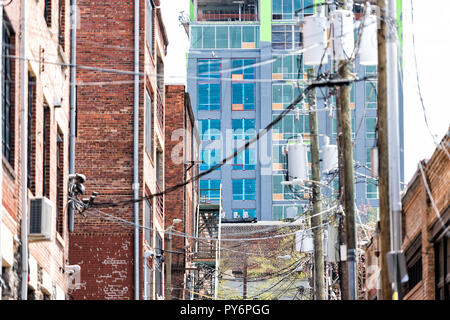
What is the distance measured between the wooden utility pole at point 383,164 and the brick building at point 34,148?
6.03 meters

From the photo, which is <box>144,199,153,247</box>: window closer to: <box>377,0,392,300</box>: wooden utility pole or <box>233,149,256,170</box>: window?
<box>377,0,392,300</box>: wooden utility pole

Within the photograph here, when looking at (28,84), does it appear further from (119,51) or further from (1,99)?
(119,51)

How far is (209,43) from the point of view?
102812 millimetres

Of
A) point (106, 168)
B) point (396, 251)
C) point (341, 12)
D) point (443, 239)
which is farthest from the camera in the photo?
point (106, 168)

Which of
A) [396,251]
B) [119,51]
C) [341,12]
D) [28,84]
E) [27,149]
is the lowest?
[396,251]

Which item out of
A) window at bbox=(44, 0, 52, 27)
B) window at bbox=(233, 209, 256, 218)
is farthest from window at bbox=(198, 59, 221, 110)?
window at bbox=(44, 0, 52, 27)

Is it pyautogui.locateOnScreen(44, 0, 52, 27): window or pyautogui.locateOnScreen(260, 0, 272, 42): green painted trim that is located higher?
pyautogui.locateOnScreen(260, 0, 272, 42): green painted trim

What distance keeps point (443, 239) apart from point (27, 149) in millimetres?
8452

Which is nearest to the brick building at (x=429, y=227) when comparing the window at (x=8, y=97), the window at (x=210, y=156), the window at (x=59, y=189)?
the window at (x=8, y=97)

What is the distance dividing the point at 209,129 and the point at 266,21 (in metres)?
11.6

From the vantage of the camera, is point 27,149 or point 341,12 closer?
point 27,149

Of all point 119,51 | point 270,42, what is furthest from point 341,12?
point 270,42

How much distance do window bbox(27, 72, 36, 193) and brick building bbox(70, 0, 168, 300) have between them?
37.9 ft

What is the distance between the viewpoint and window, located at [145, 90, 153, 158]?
120 ft
